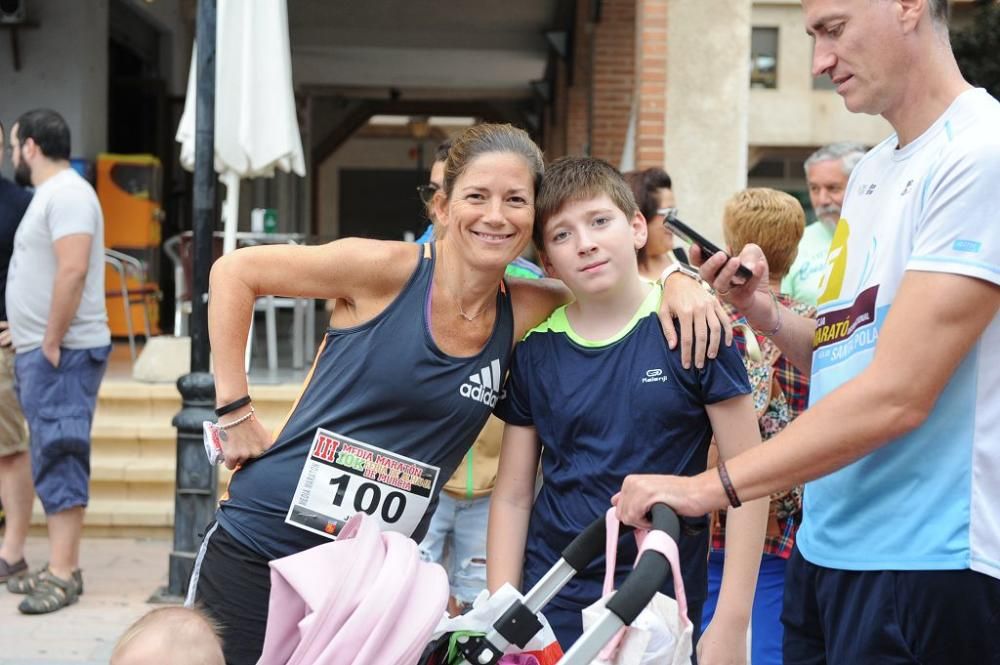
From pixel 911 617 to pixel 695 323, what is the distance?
71 cm

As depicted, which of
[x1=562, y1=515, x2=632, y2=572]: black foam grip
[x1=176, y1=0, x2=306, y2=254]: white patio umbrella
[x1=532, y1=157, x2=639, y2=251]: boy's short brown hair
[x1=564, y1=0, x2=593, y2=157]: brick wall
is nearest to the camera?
[x1=562, y1=515, x2=632, y2=572]: black foam grip

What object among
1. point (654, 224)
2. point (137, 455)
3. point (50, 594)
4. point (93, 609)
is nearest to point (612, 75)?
point (137, 455)

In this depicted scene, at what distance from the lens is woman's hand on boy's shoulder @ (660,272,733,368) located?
255 centimetres

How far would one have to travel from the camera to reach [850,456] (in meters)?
2.10

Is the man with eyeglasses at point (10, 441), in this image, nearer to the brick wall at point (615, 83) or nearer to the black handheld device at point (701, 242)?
the black handheld device at point (701, 242)

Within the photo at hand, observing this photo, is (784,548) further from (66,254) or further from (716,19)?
(716,19)

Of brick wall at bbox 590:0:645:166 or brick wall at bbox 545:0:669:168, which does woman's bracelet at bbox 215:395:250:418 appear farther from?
brick wall at bbox 590:0:645:166

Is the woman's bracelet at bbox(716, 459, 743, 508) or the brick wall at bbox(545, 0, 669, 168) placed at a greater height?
the brick wall at bbox(545, 0, 669, 168)

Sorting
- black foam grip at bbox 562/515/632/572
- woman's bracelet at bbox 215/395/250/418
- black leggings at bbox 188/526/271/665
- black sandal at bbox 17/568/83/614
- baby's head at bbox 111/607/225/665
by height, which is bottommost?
black sandal at bbox 17/568/83/614

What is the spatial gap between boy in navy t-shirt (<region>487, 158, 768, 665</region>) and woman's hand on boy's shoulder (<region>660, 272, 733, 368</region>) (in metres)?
0.03

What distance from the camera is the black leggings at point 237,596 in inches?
109

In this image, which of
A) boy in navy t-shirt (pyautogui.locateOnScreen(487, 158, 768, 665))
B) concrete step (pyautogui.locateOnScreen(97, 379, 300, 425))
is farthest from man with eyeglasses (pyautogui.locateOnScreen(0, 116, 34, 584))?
boy in navy t-shirt (pyautogui.locateOnScreen(487, 158, 768, 665))

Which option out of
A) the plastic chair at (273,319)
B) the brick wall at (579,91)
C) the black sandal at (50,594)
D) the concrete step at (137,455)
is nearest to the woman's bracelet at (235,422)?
the black sandal at (50,594)

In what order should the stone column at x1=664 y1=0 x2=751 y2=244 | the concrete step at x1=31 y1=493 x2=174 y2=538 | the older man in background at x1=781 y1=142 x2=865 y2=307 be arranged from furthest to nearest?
1. the stone column at x1=664 y1=0 x2=751 y2=244
2. the concrete step at x1=31 y1=493 x2=174 y2=538
3. the older man in background at x1=781 y1=142 x2=865 y2=307
